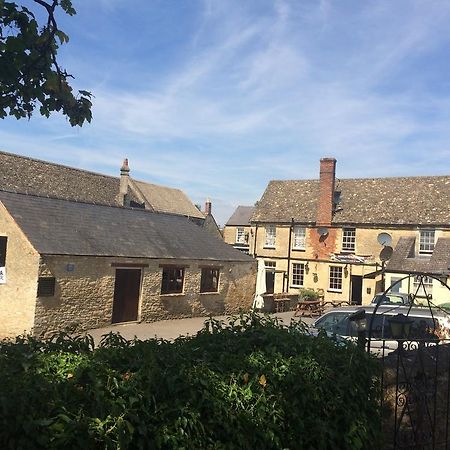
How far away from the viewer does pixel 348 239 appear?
32031 millimetres

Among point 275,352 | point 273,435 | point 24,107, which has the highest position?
point 24,107

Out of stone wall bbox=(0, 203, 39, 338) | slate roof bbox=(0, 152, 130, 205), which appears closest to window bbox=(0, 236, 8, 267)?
stone wall bbox=(0, 203, 39, 338)

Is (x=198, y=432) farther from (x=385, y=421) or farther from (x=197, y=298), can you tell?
(x=197, y=298)

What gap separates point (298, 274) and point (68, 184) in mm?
17619

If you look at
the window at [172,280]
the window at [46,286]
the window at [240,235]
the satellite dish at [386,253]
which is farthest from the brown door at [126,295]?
the window at [240,235]

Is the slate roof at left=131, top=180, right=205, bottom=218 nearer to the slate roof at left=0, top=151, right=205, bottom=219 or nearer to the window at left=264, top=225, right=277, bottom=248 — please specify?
the slate roof at left=0, top=151, right=205, bottom=219

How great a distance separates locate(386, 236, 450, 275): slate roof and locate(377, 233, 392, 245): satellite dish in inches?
34.7

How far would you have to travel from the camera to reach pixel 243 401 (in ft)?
12.9

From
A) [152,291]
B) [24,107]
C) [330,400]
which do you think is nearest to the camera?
[330,400]

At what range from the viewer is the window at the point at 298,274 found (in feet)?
110

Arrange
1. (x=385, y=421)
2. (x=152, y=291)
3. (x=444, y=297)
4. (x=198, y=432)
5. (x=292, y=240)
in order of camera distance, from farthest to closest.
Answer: (x=292, y=240) < (x=444, y=297) < (x=152, y=291) < (x=385, y=421) < (x=198, y=432)

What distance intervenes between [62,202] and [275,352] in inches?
700

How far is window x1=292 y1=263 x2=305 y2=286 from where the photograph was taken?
110ft

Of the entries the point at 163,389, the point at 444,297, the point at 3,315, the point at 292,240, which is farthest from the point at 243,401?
the point at 292,240
